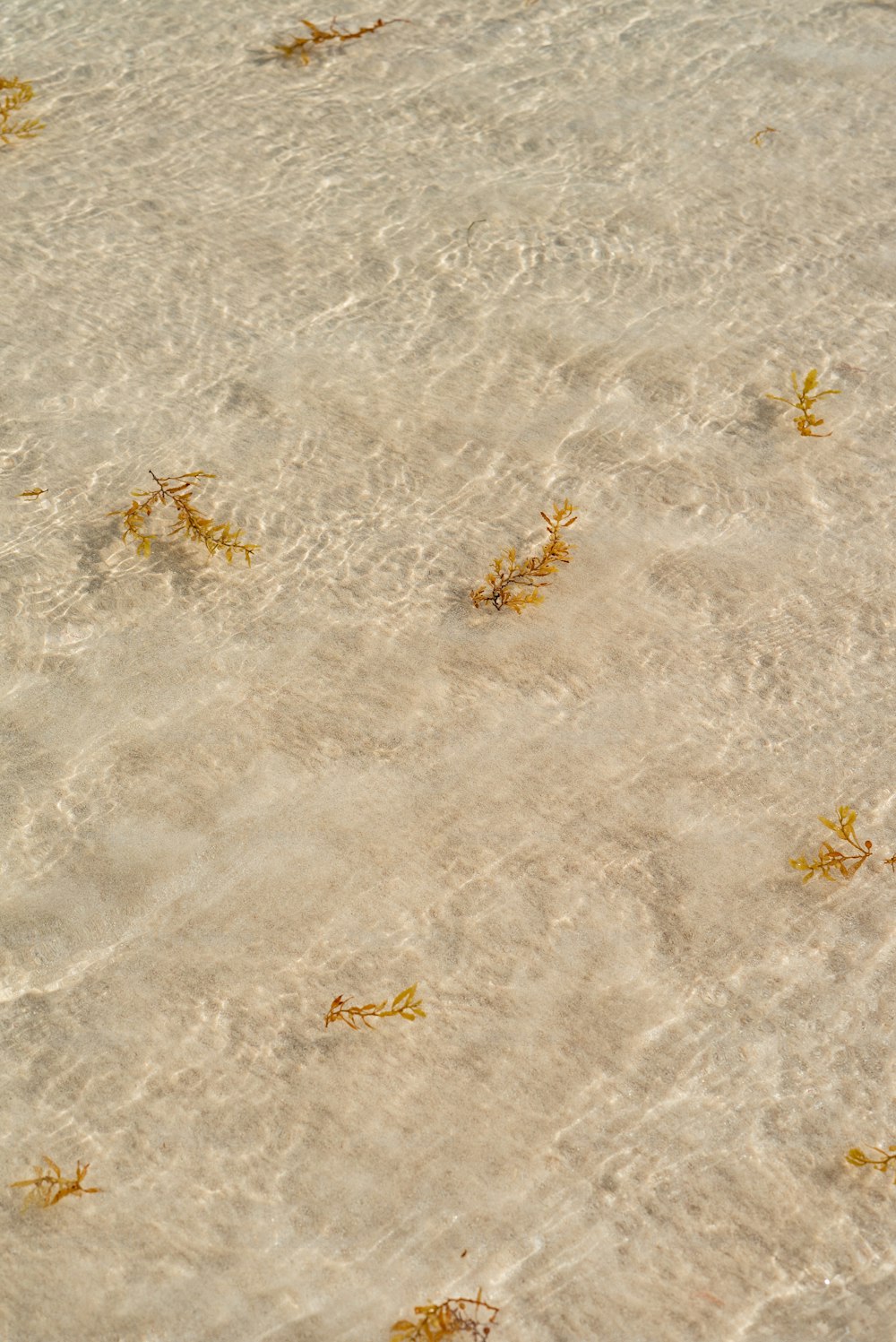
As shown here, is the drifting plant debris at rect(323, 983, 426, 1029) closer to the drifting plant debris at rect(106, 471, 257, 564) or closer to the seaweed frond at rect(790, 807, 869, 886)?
the seaweed frond at rect(790, 807, 869, 886)

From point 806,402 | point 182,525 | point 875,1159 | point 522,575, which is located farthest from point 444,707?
point 806,402

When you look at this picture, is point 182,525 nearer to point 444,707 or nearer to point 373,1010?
point 444,707

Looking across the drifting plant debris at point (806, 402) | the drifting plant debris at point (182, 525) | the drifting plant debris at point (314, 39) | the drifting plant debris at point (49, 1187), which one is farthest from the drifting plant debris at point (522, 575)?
the drifting plant debris at point (314, 39)

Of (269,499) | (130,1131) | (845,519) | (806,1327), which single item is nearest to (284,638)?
(269,499)

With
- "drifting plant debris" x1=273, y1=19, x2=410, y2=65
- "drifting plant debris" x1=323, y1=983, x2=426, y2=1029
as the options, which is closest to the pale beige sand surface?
"drifting plant debris" x1=323, y1=983, x2=426, y2=1029

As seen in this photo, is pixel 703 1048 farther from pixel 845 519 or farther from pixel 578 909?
pixel 845 519
